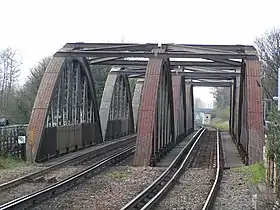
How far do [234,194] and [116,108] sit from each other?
106ft

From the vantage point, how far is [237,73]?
41.8 meters

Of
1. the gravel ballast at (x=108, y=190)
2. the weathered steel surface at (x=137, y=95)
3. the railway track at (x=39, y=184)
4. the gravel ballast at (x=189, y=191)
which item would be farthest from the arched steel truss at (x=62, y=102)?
the weathered steel surface at (x=137, y=95)

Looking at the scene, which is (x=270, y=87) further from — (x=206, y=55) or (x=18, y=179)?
(x=18, y=179)

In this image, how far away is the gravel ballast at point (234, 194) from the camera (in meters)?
13.2

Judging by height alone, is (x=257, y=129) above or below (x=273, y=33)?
below

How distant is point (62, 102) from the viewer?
2934 centimetres

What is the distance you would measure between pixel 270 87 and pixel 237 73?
900 centimetres

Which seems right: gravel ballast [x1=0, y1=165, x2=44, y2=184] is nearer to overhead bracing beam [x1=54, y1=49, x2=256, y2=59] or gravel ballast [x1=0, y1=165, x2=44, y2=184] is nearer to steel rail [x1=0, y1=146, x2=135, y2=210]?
steel rail [x1=0, y1=146, x2=135, y2=210]

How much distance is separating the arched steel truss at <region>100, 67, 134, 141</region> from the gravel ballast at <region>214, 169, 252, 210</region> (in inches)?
889

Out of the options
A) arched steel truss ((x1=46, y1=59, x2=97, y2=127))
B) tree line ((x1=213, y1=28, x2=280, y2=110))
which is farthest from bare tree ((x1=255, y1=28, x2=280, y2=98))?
arched steel truss ((x1=46, y1=59, x2=97, y2=127))

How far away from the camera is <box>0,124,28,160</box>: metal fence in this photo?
75.8ft

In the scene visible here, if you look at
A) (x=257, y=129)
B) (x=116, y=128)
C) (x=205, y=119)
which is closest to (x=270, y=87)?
(x=116, y=128)

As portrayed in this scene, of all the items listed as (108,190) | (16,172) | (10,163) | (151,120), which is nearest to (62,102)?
(151,120)

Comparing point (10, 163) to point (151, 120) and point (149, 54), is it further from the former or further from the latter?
point (149, 54)
